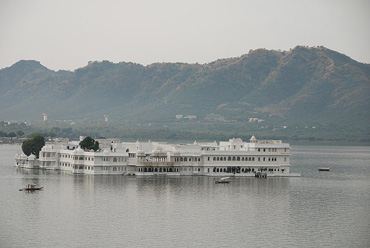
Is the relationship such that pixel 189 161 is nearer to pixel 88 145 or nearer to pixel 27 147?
pixel 88 145

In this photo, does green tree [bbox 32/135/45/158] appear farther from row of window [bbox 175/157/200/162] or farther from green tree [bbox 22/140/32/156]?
row of window [bbox 175/157/200/162]

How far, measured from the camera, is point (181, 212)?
5978 cm

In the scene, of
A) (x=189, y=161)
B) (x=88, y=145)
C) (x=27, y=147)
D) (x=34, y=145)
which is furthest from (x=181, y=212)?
(x=27, y=147)

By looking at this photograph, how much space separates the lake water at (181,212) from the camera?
50062mm

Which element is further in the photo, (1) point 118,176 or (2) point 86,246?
(1) point 118,176

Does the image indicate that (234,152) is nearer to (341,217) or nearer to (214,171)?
(214,171)

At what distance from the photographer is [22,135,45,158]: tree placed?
336ft

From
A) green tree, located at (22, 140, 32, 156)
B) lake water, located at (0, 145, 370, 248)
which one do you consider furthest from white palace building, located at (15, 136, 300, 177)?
green tree, located at (22, 140, 32, 156)

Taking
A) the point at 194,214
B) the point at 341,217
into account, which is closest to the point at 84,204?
the point at 194,214

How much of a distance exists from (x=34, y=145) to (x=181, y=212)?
155 feet

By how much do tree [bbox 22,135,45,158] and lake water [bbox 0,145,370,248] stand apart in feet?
55.5

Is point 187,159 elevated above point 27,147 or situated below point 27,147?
below

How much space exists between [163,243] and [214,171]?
39.1 metres

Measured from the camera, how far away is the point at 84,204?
63.1 m
